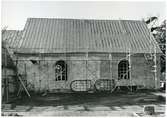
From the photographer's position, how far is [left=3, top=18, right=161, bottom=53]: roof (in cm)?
2166

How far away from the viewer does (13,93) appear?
20.1m

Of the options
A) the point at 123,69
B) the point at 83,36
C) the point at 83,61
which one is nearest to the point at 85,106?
the point at 83,61

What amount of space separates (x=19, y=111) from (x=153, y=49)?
13003mm

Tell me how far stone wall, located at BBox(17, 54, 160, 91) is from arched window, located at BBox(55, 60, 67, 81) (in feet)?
1.07

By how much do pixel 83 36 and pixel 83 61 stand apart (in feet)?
8.54

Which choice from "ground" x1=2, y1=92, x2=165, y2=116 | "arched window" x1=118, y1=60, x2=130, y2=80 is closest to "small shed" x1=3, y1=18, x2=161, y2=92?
"arched window" x1=118, y1=60, x2=130, y2=80

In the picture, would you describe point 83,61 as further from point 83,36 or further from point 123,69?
point 123,69

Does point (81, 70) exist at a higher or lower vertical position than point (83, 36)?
lower

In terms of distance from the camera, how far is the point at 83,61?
21609 mm

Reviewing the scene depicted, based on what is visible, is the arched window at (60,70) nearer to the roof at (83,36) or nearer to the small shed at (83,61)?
the small shed at (83,61)

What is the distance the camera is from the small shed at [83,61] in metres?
21.2

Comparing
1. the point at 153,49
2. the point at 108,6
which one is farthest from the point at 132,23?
the point at 108,6

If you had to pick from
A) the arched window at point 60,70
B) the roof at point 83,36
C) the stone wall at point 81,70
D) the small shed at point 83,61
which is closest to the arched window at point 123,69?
the small shed at point 83,61

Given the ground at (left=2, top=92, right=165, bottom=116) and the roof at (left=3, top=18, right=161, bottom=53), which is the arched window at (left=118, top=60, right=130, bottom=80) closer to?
the roof at (left=3, top=18, right=161, bottom=53)
